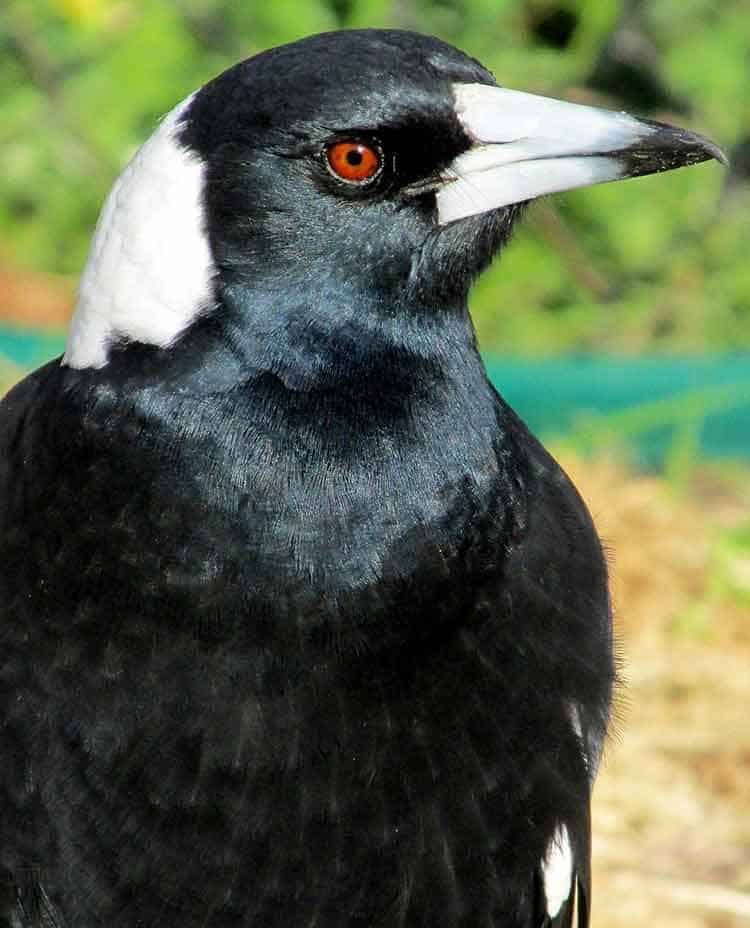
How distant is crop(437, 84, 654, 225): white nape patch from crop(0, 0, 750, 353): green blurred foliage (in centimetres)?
264

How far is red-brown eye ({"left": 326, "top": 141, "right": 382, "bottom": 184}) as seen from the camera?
5.18ft

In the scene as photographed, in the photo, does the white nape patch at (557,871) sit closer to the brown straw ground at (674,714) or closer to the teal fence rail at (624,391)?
the brown straw ground at (674,714)

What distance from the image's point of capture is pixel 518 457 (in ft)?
5.91

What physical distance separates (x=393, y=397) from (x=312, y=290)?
0.41 feet

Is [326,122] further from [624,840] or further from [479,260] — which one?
[624,840]

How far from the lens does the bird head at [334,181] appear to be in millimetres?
1587

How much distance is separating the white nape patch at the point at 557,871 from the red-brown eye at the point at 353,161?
0.72 metres

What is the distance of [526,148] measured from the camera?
164cm

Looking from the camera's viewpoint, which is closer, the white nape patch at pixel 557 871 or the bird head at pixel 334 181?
the bird head at pixel 334 181

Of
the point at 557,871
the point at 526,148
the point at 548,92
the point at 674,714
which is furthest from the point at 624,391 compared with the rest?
the point at 526,148

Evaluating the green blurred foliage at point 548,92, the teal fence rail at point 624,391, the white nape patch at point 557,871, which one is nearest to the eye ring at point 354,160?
the white nape patch at point 557,871

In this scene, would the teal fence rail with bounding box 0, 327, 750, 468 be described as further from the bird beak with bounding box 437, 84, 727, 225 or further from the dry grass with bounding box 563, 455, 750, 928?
the bird beak with bounding box 437, 84, 727, 225

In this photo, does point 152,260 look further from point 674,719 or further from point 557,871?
point 674,719

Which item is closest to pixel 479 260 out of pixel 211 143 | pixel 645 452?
pixel 211 143
